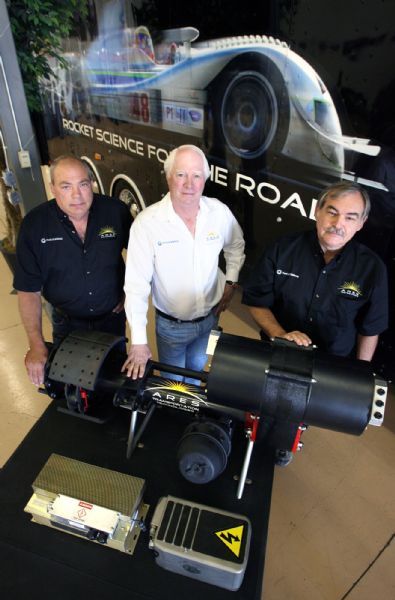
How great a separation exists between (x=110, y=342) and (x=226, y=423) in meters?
0.44

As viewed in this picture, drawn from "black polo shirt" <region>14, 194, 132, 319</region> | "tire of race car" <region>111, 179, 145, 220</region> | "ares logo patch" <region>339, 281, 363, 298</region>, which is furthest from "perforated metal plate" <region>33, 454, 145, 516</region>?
"tire of race car" <region>111, 179, 145, 220</region>

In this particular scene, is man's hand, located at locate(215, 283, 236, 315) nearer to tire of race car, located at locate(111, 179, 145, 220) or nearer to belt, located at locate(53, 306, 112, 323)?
belt, located at locate(53, 306, 112, 323)

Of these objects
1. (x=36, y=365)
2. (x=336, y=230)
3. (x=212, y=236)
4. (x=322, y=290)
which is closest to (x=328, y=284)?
(x=322, y=290)

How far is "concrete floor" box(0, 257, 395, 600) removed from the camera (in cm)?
149

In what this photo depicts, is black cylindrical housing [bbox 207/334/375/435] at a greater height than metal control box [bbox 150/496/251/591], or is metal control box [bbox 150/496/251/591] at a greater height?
black cylindrical housing [bbox 207/334/375/435]

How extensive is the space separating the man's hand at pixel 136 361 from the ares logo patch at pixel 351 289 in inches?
29.3

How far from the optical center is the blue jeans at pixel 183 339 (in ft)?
5.68

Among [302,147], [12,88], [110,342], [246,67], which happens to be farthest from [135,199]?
[110,342]

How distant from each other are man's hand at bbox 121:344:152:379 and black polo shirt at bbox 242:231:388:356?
47 centimetres

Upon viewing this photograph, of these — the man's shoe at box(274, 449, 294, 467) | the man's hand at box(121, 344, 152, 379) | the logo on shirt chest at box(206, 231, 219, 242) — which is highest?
the logo on shirt chest at box(206, 231, 219, 242)

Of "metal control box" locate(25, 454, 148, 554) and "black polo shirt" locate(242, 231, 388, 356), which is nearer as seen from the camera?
"metal control box" locate(25, 454, 148, 554)

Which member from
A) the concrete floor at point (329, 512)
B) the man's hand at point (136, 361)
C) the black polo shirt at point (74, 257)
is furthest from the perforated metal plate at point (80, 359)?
the concrete floor at point (329, 512)

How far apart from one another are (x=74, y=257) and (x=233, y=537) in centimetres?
118

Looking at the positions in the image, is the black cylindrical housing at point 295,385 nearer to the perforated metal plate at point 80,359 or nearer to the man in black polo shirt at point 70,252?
the perforated metal plate at point 80,359
